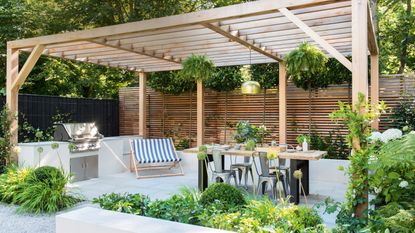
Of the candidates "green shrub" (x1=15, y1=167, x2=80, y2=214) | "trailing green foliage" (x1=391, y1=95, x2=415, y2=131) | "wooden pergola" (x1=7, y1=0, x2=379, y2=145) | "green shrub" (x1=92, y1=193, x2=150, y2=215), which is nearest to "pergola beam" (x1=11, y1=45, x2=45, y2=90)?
"wooden pergola" (x1=7, y1=0, x2=379, y2=145)

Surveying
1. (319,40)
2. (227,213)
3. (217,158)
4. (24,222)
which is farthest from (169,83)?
(227,213)

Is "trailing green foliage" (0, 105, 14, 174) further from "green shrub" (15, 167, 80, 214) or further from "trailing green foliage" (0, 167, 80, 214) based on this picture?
"green shrub" (15, 167, 80, 214)

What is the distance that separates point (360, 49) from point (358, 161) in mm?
1280

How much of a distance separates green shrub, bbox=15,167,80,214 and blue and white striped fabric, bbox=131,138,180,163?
105 inches

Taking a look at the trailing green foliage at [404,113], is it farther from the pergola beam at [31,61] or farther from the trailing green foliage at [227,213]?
the pergola beam at [31,61]

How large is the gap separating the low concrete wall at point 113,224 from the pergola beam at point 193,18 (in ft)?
9.57

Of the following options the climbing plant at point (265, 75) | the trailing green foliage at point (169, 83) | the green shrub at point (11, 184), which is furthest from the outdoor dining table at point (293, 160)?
the trailing green foliage at point (169, 83)

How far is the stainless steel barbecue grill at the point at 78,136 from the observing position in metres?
7.46

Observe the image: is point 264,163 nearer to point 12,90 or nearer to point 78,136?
point 78,136

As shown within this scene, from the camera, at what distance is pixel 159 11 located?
1232 centimetres

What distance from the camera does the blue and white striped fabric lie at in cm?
816

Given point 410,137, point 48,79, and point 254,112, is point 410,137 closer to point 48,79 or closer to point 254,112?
point 254,112

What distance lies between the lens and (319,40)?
4.31 m

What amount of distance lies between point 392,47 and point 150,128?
8.12 m
